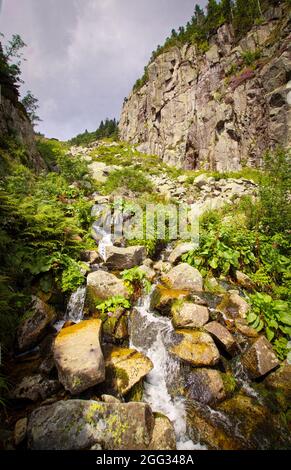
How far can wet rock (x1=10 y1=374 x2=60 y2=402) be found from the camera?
3.21 metres

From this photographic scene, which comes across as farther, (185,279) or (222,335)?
(185,279)

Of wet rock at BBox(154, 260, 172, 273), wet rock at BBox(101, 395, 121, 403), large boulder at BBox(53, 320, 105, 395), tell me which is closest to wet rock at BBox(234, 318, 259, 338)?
wet rock at BBox(154, 260, 172, 273)

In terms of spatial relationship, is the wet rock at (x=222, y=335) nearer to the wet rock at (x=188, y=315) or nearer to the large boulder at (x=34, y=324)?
the wet rock at (x=188, y=315)

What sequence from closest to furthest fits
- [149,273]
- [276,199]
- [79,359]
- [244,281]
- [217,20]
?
[79,359], [244,281], [149,273], [276,199], [217,20]

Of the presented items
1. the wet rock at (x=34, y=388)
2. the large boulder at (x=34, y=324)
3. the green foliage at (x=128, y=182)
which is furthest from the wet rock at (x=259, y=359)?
the green foliage at (x=128, y=182)

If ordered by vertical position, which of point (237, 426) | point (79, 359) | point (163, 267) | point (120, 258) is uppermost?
point (120, 258)

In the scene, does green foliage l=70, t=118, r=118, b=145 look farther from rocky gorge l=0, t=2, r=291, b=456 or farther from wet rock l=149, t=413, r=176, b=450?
wet rock l=149, t=413, r=176, b=450

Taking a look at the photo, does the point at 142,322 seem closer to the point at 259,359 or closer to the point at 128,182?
the point at 259,359

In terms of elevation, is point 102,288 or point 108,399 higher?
point 102,288

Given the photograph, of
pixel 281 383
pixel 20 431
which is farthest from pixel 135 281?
pixel 281 383

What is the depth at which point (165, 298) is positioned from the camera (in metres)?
5.41

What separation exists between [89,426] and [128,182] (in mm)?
12466

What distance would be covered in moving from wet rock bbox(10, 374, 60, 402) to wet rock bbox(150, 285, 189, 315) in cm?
272

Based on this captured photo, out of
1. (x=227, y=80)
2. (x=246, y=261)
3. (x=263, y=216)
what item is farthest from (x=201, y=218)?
(x=227, y=80)
